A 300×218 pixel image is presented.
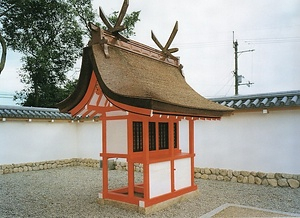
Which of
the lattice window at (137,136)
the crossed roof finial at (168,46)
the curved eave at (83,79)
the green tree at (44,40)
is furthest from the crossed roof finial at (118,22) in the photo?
the green tree at (44,40)

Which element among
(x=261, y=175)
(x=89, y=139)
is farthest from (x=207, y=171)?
(x=89, y=139)

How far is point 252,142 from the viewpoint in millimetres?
7883

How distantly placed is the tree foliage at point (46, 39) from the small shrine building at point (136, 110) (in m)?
8.98

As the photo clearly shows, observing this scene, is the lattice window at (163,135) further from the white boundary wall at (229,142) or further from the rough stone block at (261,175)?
the rough stone block at (261,175)

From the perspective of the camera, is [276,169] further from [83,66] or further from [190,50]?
[190,50]

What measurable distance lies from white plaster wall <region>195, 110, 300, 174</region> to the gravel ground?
69cm

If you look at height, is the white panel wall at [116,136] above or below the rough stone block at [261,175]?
above

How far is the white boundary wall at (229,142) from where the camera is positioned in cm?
734

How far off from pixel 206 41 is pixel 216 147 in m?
9.97

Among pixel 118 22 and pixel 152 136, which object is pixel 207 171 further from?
pixel 118 22

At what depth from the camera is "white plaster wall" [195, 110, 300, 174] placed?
7.27m

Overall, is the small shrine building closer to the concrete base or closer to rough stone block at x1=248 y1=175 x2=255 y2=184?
the concrete base

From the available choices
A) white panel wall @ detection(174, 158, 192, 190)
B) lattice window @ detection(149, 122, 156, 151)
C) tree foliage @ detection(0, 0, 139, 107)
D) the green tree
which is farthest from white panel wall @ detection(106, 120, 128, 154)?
tree foliage @ detection(0, 0, 139, 107)

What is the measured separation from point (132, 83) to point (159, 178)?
196 cm
